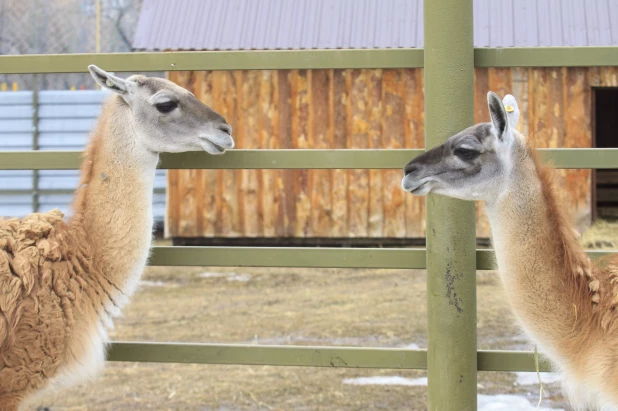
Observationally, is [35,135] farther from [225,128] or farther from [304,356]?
[304,356]

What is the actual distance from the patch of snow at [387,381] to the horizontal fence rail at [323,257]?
224 cm

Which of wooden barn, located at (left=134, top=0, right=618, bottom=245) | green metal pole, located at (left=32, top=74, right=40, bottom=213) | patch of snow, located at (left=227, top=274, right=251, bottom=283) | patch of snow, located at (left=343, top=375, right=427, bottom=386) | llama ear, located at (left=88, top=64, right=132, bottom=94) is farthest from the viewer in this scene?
green metal pole, located at (left=32, top=74, right=40, bottom=213)

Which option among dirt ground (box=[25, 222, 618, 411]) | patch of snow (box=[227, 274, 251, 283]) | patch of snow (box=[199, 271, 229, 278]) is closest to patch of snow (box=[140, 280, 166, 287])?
dirt ground (box=[25, 222, 618, 411])

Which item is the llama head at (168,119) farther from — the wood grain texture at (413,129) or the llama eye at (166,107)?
the wood grain texture at (413,129)

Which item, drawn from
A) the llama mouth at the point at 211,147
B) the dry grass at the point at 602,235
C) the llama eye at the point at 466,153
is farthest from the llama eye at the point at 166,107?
the dry grass at the point at 602,235

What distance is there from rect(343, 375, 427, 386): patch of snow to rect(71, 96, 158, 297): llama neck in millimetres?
2541

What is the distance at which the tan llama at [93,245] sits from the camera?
129 inches

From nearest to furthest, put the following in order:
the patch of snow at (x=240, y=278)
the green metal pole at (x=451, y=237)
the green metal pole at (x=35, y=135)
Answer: the green metal pole at (x=451, y=237) → the patch of snow at (x=240, y=278) → the green metal pole at (x=35, y=135)

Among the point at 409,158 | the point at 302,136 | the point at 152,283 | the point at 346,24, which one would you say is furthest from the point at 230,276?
the point at 409,158

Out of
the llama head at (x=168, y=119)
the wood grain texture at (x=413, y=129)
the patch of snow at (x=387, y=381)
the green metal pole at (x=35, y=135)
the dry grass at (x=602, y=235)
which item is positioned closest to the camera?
the llama head at (x=168, y=119)

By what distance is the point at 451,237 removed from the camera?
3.50 m

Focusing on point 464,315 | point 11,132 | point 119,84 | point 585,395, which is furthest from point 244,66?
point 11,132

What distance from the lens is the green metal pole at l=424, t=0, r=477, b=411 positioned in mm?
3490

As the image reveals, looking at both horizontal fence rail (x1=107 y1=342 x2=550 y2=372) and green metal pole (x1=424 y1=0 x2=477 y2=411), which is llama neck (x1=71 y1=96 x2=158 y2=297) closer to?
horizontal fence rail (x1=107 y1=342 x2=550 y2=372)
